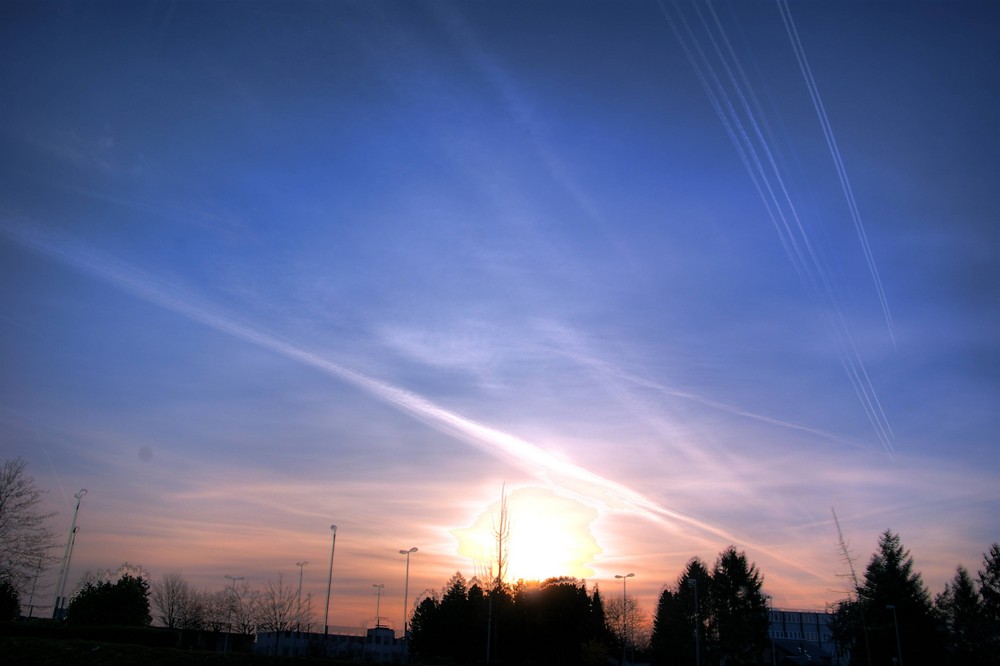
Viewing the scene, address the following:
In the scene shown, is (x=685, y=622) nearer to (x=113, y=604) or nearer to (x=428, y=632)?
(x=428, y=632)

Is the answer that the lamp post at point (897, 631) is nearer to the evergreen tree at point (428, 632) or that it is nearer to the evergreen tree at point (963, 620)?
the evergreen tree at point (963, 620)

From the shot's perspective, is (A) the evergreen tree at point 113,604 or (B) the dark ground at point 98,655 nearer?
(B) the dark ground at point 98,655

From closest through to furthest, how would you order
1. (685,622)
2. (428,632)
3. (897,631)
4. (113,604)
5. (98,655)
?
(98,655)
(897,631)
(113,604)
(428,632)
(685,622)

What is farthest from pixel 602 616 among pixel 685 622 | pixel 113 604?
pixel 113 604

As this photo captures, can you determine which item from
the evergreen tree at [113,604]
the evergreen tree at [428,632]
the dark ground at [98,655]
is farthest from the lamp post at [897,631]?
the evergreen tree at [113,604]

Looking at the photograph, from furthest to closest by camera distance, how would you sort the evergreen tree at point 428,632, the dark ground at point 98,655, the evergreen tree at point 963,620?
the evergreen tree at point 428,632, the evergreen tree at point 963,620, the dark ground at point 98,655

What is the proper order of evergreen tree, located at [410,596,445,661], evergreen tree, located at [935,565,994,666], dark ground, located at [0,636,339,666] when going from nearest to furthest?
dark ground, located at [0,636,339,666] → evergreen tree, located at [935,565,994,666] → evergreen tree, located at [410,596,445,661]

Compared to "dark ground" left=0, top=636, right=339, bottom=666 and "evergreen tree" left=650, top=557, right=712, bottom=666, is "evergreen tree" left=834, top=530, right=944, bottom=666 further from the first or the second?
"dark ground" left=0, top=636, right=339, bottom=666

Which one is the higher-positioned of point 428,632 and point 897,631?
point 897,631

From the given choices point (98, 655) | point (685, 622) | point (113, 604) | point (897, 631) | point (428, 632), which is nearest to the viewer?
point (98, 655)

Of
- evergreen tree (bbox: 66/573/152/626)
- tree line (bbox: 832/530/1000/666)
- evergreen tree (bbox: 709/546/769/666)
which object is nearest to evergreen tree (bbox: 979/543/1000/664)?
tree line (bbox: 832/530/1000/666)

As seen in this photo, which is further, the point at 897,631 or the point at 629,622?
the point at 629,622

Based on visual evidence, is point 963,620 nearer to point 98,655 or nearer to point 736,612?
point 736,612

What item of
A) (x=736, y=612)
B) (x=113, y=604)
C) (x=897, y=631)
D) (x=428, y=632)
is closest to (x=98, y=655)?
(x=113, y=604)
